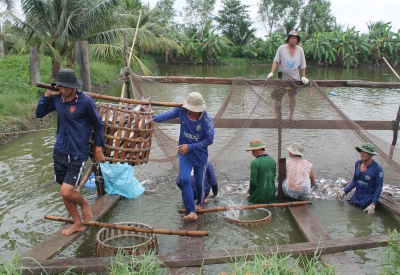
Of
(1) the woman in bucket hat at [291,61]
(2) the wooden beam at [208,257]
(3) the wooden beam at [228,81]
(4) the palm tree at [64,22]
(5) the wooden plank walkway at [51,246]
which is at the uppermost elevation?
(4) the palm tree at [64,22]

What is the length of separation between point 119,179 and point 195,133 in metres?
1.82

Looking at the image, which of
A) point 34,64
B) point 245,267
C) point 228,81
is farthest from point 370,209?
point 34,64

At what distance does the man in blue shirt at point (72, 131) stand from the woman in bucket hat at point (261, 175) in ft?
7.35

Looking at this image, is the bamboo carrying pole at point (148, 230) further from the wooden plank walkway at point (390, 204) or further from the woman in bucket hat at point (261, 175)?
the wooden plank walkway at point (390, 204)

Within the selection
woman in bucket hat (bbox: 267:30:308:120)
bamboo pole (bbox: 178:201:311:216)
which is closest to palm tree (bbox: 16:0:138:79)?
woman in bucket hat (bbox: 267:30:308:120)

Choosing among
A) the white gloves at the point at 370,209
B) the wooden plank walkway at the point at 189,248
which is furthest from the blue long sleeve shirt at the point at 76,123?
the white gloves at the point at 370,209

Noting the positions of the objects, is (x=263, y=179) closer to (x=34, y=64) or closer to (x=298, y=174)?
(x=298, y=174)

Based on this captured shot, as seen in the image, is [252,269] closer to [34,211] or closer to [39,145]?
[34,211]

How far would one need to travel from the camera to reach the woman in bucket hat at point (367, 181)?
5289 millimetres

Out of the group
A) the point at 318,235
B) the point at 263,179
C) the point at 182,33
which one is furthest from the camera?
the point at 182,33

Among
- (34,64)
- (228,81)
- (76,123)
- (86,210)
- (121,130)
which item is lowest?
(86,210)

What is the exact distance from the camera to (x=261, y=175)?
215 inches

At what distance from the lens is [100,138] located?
406 centimetres

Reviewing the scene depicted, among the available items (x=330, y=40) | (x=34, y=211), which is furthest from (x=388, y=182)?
(x=330, y=40)
